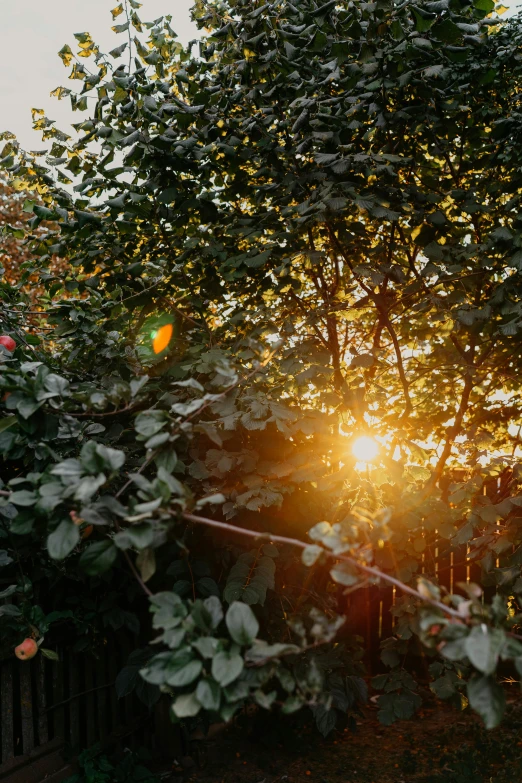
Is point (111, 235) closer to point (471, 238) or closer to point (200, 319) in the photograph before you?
point (200, 319)

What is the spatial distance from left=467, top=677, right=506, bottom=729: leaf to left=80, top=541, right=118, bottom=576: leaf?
2.56 ft

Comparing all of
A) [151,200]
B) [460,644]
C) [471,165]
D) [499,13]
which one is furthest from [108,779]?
[499,13]

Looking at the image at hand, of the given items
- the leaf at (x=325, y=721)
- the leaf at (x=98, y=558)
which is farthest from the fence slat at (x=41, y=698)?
the leaf at (x=98, y=558)

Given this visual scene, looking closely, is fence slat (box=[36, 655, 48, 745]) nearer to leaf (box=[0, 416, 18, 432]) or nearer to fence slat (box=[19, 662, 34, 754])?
fence slat (box=[19, 662, 34, 754])

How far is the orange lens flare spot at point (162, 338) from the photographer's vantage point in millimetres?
3043

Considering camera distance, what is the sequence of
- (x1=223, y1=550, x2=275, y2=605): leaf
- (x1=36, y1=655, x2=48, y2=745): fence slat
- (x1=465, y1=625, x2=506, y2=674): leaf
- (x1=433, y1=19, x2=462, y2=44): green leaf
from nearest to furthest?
(x1=465, y1=625, x2=506, y2=674): leaf, (x1=433, y1=19, x2=462, y2=44): green leaf, (x1=223, y1=550, x2=275, y2=605): leaf, (x1=36, y1=655, x2=48, y2=745): fence slat

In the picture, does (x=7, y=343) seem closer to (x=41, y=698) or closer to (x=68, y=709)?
(x=41, y=698)

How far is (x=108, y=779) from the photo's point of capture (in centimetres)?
298

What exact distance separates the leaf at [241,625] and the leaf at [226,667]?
0.14ft

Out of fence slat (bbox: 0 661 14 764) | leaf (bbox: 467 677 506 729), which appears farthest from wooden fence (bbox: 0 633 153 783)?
leaf (bbox: 467 677 506 729)

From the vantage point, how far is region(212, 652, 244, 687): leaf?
1173 millimetres

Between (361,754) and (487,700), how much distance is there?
3.08 m

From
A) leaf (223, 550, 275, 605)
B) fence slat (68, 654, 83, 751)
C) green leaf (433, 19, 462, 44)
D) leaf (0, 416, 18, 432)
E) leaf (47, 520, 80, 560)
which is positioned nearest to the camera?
leaf (47, 520, 80, 560)

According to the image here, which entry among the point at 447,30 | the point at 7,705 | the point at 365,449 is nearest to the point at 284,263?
the point at 365,449
